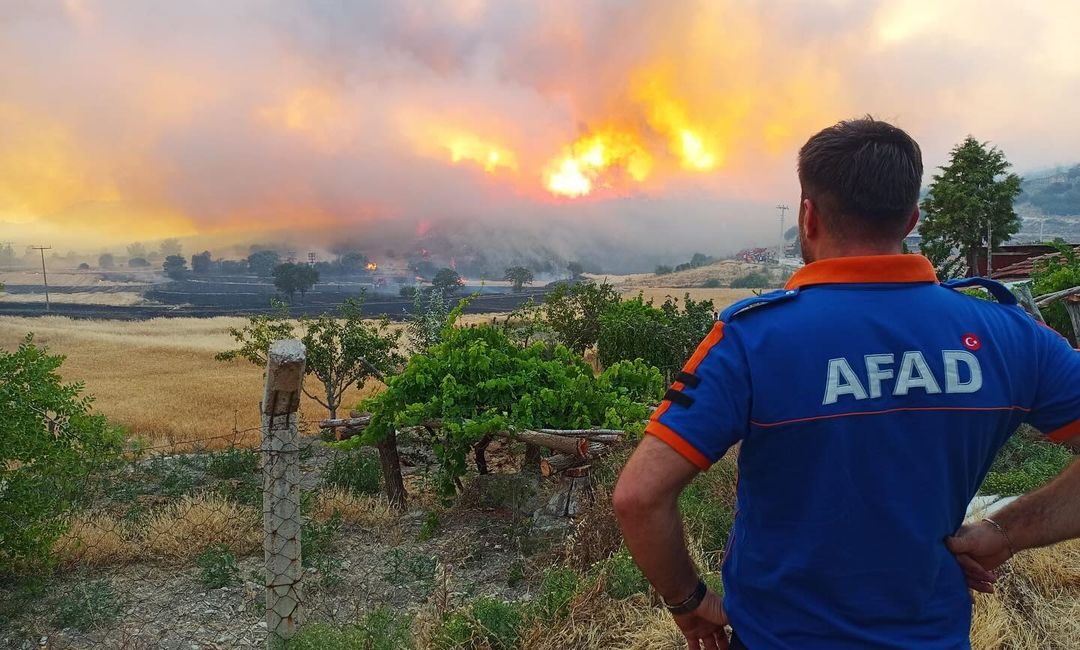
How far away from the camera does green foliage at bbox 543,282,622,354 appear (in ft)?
62.7

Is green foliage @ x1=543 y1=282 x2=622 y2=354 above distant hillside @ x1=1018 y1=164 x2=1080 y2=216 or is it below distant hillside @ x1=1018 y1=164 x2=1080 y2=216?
below

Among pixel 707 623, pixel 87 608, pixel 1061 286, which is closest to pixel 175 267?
pixel 87 608

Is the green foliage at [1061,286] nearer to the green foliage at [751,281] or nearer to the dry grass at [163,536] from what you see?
the dry grass at [163,536]

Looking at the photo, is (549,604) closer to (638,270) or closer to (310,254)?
(310,254)

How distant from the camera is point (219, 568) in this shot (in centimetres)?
679

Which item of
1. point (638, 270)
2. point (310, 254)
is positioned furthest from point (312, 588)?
point (638, 270)

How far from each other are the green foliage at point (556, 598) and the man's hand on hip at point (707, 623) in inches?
114

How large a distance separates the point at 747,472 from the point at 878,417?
1.00 ft

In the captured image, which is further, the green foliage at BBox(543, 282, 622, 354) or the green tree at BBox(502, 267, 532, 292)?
the green tree at BBox(502, 267, 532, 292)

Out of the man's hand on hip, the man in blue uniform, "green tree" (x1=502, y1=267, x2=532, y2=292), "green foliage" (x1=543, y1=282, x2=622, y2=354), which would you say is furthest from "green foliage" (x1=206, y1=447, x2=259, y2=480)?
"green tree" (x1=502, y1=267, x2=532, y2=292)

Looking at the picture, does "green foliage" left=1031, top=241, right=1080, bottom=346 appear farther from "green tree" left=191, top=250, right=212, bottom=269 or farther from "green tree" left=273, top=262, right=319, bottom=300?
"green tree" left=191, top=250, right=212, bottom=269

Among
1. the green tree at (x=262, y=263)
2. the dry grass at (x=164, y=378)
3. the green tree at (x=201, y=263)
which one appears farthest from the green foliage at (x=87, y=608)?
the green tree at (x=201, y=263)

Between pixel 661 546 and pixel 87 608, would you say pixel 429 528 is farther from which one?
pixel 661 546

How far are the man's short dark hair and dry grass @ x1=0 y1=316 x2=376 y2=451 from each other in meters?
6.97
